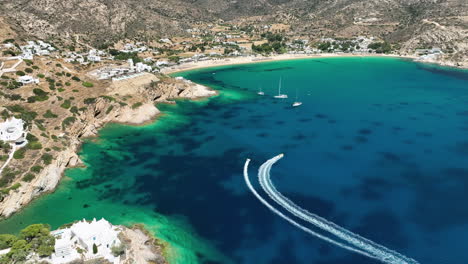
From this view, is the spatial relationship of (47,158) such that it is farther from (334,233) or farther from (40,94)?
(334,233)

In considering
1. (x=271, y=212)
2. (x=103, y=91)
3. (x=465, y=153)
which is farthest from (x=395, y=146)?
(x=103, y=91)

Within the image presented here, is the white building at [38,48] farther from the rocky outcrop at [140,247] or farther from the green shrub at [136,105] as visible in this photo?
the rocky outcrop at [140,247]

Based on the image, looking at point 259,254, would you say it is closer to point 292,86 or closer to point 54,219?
point 54,219

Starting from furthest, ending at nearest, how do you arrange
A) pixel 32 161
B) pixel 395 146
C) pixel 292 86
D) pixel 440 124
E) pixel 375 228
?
pixel 292 86 < pixel 440 124 < pixel 395 146 < pixel 32 161 < pixel 375 228

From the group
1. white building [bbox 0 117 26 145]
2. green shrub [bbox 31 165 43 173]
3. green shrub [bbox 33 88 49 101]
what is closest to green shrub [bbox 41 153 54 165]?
green shrub [bbox 31 165 43 173]

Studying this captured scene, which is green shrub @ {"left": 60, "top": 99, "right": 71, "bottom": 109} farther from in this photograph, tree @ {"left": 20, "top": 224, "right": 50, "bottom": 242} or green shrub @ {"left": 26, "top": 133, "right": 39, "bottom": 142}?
tree @ {"left": 20, "top": 224, "right": 50, "bottom": 242}

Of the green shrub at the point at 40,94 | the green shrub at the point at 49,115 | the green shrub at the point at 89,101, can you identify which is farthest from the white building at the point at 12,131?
the green shrub at the point at 89,101
